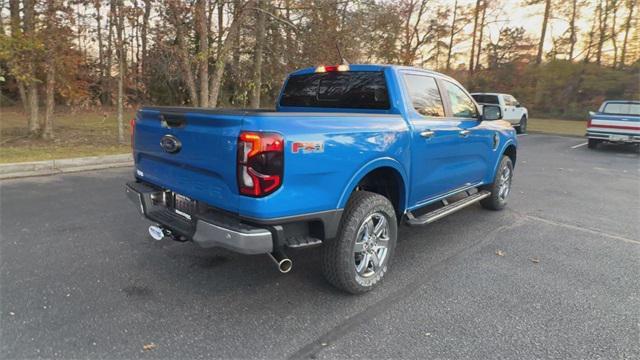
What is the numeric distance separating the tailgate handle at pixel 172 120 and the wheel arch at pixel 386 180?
1.35 m


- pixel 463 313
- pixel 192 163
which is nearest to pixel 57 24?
pixel 192 163

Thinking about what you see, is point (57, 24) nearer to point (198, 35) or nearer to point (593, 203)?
point (198, 35)

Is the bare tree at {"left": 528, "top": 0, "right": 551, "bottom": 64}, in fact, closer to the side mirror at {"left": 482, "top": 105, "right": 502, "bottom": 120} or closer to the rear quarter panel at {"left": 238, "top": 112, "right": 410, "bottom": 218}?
the side mirror at {"left": 482, "top": 105, "right": 502, "bottom": 120}

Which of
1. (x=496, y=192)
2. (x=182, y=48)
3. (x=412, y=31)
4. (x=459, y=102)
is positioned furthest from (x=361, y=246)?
(x=412, y=31)

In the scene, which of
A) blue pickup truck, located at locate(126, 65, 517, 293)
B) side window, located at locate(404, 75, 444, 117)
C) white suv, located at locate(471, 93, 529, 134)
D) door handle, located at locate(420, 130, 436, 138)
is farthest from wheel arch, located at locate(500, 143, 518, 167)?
white suv, located at locate(471, 93, 529, 134)

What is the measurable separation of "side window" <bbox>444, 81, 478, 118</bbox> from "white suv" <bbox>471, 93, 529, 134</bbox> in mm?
12263

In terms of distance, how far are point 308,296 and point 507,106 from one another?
1688cm

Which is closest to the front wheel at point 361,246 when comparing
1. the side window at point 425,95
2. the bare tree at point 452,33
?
the side window at point 425,95

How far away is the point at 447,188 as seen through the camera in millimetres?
4555

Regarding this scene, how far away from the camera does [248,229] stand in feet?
8.65

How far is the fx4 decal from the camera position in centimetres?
265

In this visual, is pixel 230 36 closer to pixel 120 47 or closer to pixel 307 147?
pixel 120 47

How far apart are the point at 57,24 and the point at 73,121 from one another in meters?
8.67

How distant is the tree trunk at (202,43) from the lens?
9641 millimetres
